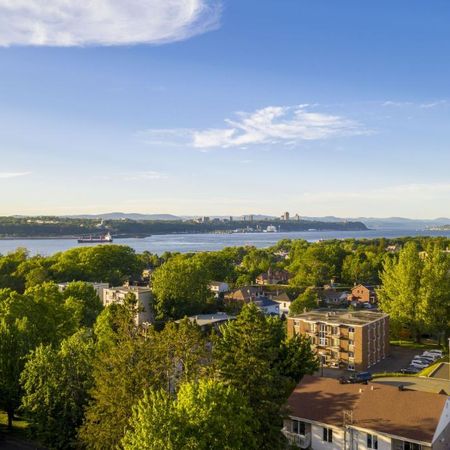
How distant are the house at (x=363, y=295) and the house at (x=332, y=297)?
1070 millimetres

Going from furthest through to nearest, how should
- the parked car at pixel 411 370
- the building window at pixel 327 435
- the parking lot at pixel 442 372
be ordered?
1. the parked car at pixel 411 370
2. the parking lot at pixel 442 372
3. the building window at pixel 327 435

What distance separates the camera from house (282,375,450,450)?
21.9 meters

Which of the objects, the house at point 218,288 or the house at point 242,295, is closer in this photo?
the house at point 242,295

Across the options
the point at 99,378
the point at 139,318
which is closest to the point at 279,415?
the point at 99,378

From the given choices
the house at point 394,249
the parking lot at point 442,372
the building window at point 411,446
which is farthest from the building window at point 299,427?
the house at point 394,249

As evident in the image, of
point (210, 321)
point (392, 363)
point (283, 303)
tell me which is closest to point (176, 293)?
point (210, 321)

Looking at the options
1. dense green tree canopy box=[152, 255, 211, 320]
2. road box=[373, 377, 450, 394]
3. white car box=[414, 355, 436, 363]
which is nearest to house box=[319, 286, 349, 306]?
dense green tree canopy box=[152, 255, 211, 320]

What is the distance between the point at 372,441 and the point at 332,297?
53453 mm

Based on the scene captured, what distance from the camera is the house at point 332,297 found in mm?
74375

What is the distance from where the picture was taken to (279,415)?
21625 mm

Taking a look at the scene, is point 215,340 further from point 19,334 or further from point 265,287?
point 265,287

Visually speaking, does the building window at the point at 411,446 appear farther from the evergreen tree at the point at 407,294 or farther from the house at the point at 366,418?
the evergreen tree at the point at 407,294

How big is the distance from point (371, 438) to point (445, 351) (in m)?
27.2

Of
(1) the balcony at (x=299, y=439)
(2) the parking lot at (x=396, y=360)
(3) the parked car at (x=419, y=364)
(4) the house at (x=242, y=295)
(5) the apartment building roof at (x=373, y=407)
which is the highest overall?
(5) the apartment building roof at (x=373, y=407)
